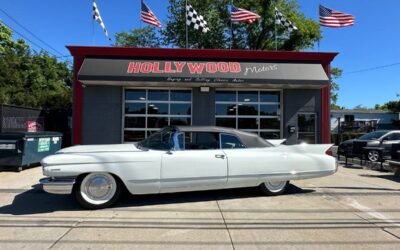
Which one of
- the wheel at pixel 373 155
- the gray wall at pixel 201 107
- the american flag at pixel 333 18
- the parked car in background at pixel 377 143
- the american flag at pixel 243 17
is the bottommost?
the wheel at pixel 373 155

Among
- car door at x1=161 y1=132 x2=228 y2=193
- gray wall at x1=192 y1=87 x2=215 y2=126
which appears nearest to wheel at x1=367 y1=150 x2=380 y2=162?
gray wall at x1=192 y1=87 x2=215 y2=126

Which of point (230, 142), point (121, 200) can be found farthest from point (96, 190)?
point (230, 142)

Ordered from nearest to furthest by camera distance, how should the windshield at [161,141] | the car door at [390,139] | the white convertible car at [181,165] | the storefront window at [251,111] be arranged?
the white convertible car at [181,165] → the windshield at [161,141] → the storefront window at [251,111] → the car door at [390,139]

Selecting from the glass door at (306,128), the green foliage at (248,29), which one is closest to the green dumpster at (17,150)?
the glass door at (306,128)

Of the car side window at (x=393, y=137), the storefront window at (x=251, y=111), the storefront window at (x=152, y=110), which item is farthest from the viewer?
the car side window at (x=393, y=137)

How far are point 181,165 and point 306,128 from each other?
9.89 metres

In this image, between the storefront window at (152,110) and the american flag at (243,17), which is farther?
the american flag at (243,17)

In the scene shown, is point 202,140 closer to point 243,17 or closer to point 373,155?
point 373,155

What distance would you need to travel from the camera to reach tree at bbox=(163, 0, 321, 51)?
34.6 metres

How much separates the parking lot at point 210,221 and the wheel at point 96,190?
17 cm

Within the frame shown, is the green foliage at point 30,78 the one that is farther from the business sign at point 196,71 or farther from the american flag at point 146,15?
the business sign at point 196,71

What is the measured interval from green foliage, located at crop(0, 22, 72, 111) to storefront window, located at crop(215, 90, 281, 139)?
12460mm

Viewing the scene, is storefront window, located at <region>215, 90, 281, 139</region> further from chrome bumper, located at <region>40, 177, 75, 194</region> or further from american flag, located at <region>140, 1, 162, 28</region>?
chrome bumper, located at <region>40, 177, 75, 194</region>

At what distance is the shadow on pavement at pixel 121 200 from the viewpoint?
6.26m
